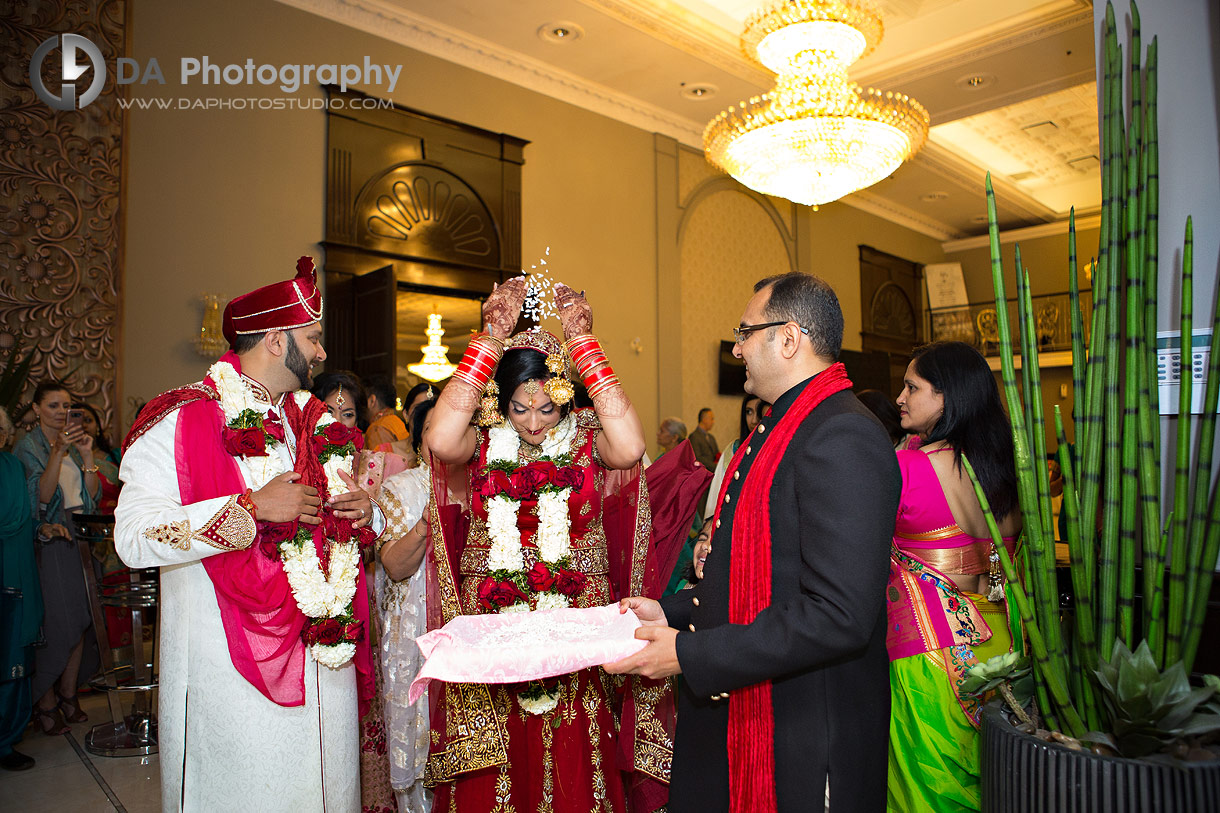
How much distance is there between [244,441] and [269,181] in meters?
4.64

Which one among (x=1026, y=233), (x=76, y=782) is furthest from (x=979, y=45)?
(x=76, y=782)

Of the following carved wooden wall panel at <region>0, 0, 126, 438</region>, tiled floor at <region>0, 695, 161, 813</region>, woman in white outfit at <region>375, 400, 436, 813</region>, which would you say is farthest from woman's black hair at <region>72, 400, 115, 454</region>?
woman in white outfit at <region>375, 400, 436, 813</region>

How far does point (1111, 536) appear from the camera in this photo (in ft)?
4.65

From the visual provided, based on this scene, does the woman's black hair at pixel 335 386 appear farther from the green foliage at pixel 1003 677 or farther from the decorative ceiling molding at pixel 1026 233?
the decorative ceiling molding at pixel 1026 233

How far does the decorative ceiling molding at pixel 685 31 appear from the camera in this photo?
22.2 ft

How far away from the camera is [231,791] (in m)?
1.91

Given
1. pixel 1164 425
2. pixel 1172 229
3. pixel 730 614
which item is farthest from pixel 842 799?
pixel 1172 229

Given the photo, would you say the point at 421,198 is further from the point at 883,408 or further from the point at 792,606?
the point at 792,606

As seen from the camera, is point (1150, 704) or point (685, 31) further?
point (685, 31)

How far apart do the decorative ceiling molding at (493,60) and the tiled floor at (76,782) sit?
5.30 metres

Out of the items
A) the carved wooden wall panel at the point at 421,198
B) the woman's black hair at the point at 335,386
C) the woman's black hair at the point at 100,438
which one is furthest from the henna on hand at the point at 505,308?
the carved wooden wall panel at the point at 421,198

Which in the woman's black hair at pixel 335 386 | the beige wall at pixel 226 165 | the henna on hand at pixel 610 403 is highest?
the beige wall at pixel 226 165

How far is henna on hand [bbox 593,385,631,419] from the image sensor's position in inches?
94.7

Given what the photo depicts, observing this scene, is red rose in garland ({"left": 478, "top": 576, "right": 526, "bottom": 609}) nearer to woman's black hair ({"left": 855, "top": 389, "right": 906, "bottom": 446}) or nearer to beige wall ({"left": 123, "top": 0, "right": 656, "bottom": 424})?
woman's black hair ({"left": 855, "top": 389, "right": 906, "bottom": 446})
